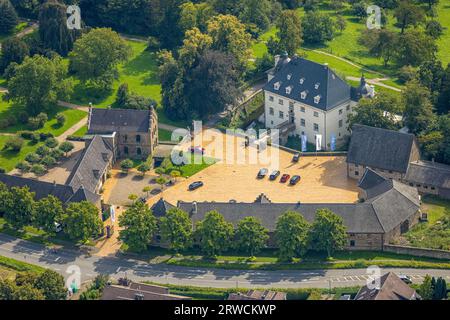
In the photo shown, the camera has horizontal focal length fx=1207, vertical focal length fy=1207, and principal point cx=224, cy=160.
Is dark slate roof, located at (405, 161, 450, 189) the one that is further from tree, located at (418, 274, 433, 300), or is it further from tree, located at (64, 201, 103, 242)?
tree, located at (64, 201, 103, 242)

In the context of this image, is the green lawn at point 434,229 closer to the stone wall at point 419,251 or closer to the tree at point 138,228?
the stone wall at point 419,251

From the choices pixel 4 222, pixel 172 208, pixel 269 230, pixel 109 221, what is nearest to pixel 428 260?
pixel 269 230

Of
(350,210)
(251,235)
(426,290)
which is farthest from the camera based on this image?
(350,210)

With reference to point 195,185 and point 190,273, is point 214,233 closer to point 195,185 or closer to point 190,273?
point 190,273

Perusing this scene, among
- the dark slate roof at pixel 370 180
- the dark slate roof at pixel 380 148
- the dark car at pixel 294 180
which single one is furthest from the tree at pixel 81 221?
the dark slate roof at pixel 380 148

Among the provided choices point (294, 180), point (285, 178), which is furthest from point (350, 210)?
point (285, 178)
